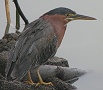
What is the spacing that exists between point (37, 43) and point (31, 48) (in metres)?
0.10

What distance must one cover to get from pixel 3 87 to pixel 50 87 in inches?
20.2

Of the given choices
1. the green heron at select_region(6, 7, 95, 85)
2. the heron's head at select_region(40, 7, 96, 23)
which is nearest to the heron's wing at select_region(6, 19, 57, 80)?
the green heron at select_region(6, 7, 95, 85)

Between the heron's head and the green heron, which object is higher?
the heron's head

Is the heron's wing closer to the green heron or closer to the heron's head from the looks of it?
the green heron

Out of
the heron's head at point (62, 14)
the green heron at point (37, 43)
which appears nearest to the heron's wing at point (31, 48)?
the green heron at point (37, 43)

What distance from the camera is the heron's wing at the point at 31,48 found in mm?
5078

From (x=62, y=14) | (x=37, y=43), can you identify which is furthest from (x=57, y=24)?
(x=37, y=43)

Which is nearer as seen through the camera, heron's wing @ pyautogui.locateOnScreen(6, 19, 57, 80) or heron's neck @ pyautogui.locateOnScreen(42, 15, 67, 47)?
heron's wing @ pyautogui.locateOnScreen(6, 19, 57, 80)

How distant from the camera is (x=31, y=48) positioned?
520 cm

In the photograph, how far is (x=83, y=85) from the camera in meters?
6.71

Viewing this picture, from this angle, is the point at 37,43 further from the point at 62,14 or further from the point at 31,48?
the point at 62,14

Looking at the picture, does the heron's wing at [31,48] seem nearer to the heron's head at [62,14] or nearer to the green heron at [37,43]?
the green heron at [37,43]

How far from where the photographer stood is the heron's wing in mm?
5078

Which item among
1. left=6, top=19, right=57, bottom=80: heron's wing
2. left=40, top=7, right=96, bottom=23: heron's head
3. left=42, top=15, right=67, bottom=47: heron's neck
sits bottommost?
left=6, top=19, right=57, bottom=80: heron's wing
